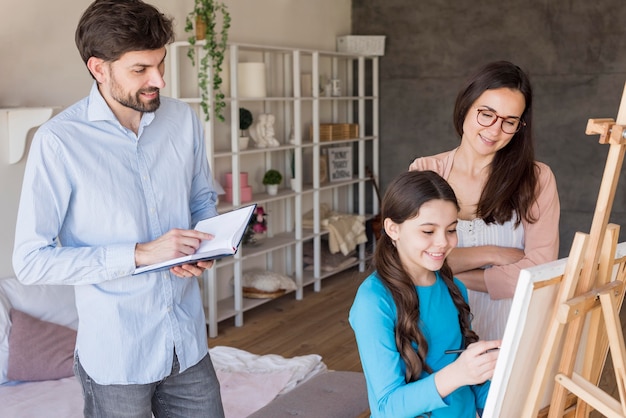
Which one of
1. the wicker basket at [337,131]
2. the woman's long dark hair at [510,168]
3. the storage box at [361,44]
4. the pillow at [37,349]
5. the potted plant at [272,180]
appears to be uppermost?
the storage box at [361,44]

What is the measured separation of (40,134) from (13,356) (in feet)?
6.46

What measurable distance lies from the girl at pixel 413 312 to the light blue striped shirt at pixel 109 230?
0.47m

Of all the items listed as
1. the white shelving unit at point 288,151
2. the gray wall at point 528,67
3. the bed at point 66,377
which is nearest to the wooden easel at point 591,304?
the bed at point 66,377

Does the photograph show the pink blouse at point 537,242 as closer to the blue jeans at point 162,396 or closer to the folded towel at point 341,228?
the blue jeans at point 162,396

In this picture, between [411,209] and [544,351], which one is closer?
[544,351]

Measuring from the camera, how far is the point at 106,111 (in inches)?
73.5

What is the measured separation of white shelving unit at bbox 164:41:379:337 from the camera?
5.14 meters

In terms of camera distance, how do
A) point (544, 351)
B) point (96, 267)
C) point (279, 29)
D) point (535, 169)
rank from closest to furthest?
point (544, 351) < point (96, 267) < point (535, 169) < point (279, 29)

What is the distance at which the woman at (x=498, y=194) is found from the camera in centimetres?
215

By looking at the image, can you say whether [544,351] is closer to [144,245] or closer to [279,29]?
[144,245]

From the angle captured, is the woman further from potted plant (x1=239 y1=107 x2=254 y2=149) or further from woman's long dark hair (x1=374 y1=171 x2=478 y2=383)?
potted plant (x1=239 y1=107 x2=254 y2=149)

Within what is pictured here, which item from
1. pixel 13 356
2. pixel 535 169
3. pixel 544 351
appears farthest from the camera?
pixel 13 356

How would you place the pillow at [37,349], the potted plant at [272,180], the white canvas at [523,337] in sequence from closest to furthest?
the white canvas at [523,337], the pillow at [37,349], the potted plant at [272,180]

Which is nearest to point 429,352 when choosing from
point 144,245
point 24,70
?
point 144,245
